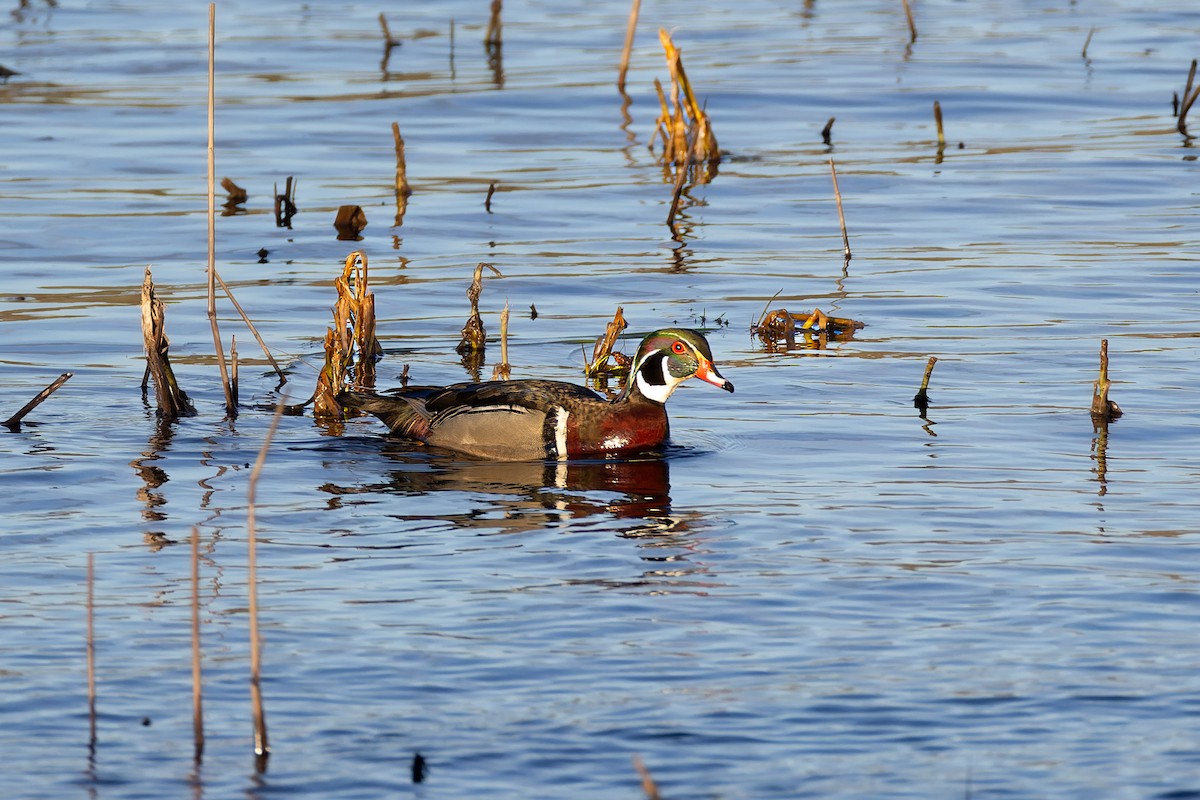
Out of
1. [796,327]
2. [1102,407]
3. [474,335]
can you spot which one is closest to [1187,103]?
[796,327]

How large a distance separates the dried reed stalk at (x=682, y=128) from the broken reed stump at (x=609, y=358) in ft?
23.1

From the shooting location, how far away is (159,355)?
40.4 ft

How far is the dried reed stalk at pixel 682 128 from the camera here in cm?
2089

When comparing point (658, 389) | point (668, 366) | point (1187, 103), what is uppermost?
point (1187, 103)

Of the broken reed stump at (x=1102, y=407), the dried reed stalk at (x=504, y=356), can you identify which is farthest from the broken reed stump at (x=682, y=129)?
the broken reed stump at (x=1102, y=407)

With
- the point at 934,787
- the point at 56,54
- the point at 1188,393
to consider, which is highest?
the point at 56,54

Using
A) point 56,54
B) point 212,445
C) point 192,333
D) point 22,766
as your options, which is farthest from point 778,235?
point 56,54

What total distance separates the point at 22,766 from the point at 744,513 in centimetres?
448

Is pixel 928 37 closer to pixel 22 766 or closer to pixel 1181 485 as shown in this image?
pixel 1181 485

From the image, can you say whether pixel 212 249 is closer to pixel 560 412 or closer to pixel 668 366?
pixel 560 412

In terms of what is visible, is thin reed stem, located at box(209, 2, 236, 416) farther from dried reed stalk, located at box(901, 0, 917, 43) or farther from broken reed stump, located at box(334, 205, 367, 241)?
dried reed stalk, located at box(901, 0, 917, 43)

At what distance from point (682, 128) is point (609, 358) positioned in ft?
26.9

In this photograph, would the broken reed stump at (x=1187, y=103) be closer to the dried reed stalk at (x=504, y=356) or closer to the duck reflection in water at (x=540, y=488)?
the dried reed stalk at (x=504, y=356)

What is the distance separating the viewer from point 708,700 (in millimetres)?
7719
